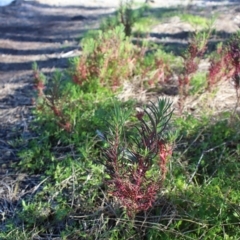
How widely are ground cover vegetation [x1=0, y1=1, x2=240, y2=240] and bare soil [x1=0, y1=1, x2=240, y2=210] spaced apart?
0.19 metres

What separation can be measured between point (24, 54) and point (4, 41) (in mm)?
963

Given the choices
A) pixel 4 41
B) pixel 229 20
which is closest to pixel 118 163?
pixel 4 41

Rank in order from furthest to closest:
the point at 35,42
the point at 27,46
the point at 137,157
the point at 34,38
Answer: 1. the point at 34,38
2. the point at 35,42
3. the point at 27,46
4. the point at 137,157

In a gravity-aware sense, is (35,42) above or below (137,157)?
below

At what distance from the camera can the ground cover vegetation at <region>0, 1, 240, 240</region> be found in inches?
84.4

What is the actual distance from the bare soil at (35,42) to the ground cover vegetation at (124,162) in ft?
0.64

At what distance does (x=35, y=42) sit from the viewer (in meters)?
6.97

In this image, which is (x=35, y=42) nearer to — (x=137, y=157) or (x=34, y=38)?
(x=34, y=38)

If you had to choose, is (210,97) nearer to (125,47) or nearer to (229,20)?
(125,47)

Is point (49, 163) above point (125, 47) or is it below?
below

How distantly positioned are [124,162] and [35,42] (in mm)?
5191

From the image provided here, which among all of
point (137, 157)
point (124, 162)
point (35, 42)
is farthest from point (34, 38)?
point (137, 157)

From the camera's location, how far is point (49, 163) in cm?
310

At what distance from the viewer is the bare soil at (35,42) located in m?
3.73
